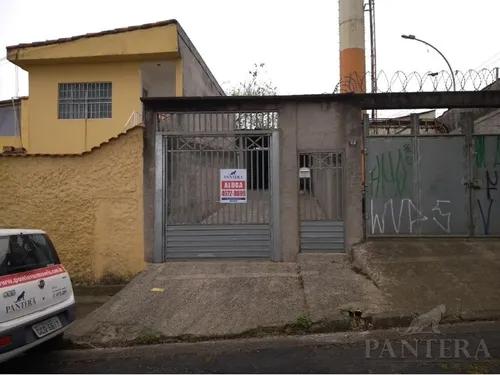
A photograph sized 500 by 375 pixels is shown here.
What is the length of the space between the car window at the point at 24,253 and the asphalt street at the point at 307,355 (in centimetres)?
116

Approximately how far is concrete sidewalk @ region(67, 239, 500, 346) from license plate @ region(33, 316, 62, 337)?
0.83 metres

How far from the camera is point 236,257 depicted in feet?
29.7

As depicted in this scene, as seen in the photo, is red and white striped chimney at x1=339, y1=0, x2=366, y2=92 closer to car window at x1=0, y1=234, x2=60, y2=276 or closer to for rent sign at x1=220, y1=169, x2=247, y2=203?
for rent sign at x1=220, y1=169, x2=247, y2=203

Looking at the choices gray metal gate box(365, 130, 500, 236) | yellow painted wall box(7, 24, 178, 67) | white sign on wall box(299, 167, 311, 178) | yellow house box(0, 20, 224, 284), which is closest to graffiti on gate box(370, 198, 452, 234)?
gray metal gate box(365, 130, 500, 236)

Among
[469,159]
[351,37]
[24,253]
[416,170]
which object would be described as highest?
[351,37]

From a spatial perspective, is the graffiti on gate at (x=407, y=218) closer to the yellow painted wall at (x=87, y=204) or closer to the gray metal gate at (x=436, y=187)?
the gray metal gate at (x=436, y=187)

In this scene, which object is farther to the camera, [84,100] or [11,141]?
[11,141]

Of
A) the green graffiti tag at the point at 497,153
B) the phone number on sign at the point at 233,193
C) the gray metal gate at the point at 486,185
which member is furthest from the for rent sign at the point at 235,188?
the green graffiti tag at the point at 497,153

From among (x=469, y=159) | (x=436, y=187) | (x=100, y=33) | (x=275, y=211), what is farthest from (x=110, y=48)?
(x=469, y=159)

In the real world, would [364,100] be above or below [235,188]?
above

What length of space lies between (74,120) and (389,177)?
10.3 m

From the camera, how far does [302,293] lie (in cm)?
742

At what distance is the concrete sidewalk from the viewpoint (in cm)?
643

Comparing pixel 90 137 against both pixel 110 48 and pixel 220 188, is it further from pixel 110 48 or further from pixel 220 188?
pixel 220 188
